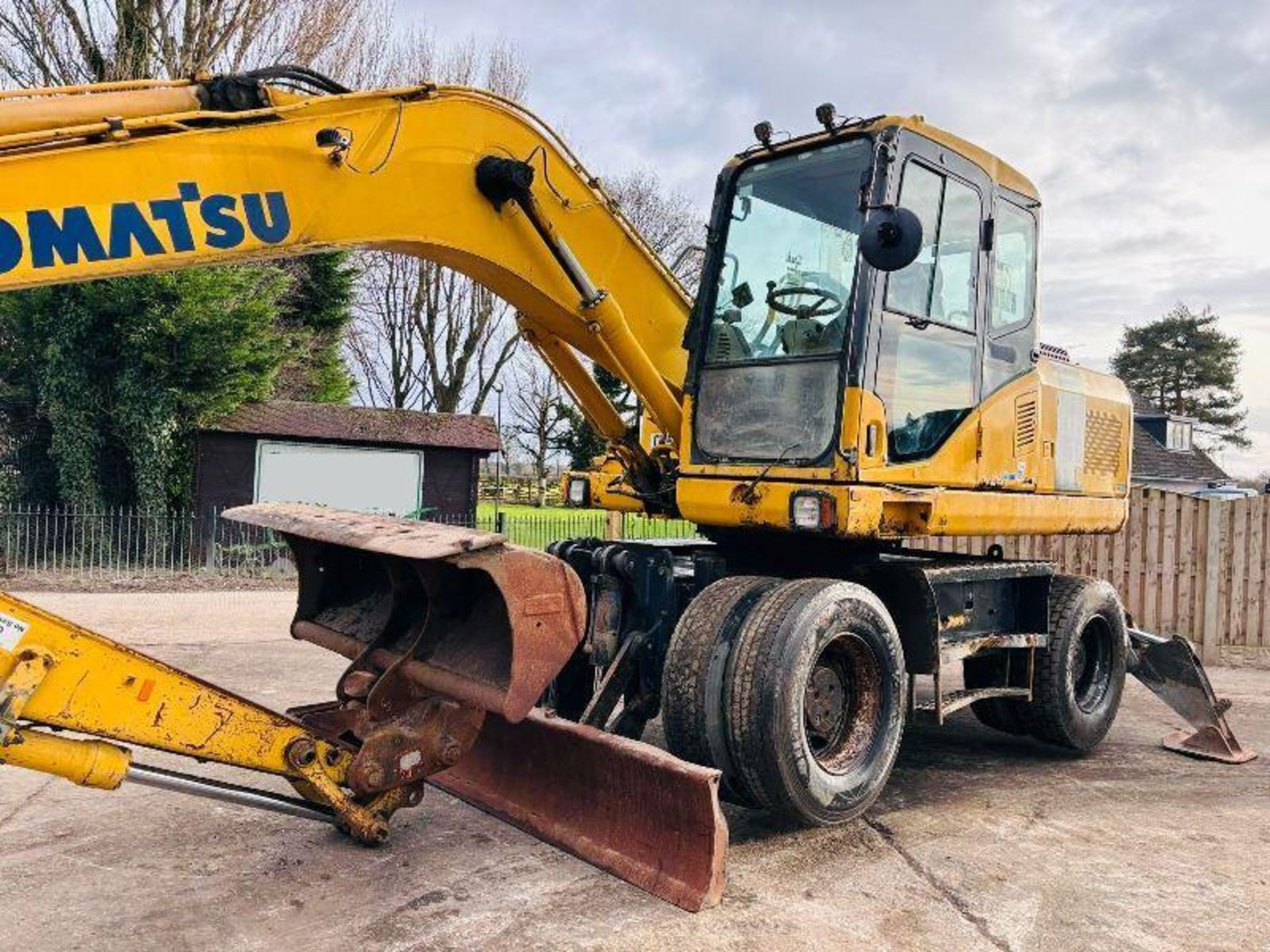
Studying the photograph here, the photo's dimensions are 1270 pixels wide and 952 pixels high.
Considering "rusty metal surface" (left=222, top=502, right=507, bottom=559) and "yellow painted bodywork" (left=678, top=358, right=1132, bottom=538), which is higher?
"yellow painted bodywork" (left=678, top=358, right=1132, bottom=538)

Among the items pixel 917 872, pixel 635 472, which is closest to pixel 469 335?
pixel 635 472

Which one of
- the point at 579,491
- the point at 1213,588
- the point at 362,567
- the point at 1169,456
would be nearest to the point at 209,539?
the point at 579,491

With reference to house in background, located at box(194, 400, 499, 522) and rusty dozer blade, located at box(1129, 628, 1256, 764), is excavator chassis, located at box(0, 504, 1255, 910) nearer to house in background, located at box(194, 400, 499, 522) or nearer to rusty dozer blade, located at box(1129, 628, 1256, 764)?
rusty dozer blade, located at box(1129, 628, 1256, 764)

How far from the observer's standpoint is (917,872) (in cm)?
416

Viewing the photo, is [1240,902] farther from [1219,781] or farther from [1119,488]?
[1119,488]

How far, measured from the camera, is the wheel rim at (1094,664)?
21.0ft

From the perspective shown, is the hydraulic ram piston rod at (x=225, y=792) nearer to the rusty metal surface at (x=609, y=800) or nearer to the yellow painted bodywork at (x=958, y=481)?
the rusty metal surface at (x=609, y=800)

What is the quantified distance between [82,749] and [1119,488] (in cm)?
600

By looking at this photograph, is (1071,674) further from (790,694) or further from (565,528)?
(565,528)

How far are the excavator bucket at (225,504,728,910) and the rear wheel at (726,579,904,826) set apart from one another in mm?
506

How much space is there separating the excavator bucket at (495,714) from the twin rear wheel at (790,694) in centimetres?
43

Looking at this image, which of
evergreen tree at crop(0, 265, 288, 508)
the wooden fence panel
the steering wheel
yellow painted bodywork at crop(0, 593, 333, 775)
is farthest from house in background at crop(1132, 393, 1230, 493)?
yellow painted bodywork at crop(0, 593, 333, 775)

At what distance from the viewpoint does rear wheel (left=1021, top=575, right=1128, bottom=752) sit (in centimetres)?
596

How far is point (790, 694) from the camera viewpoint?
4.15 m
